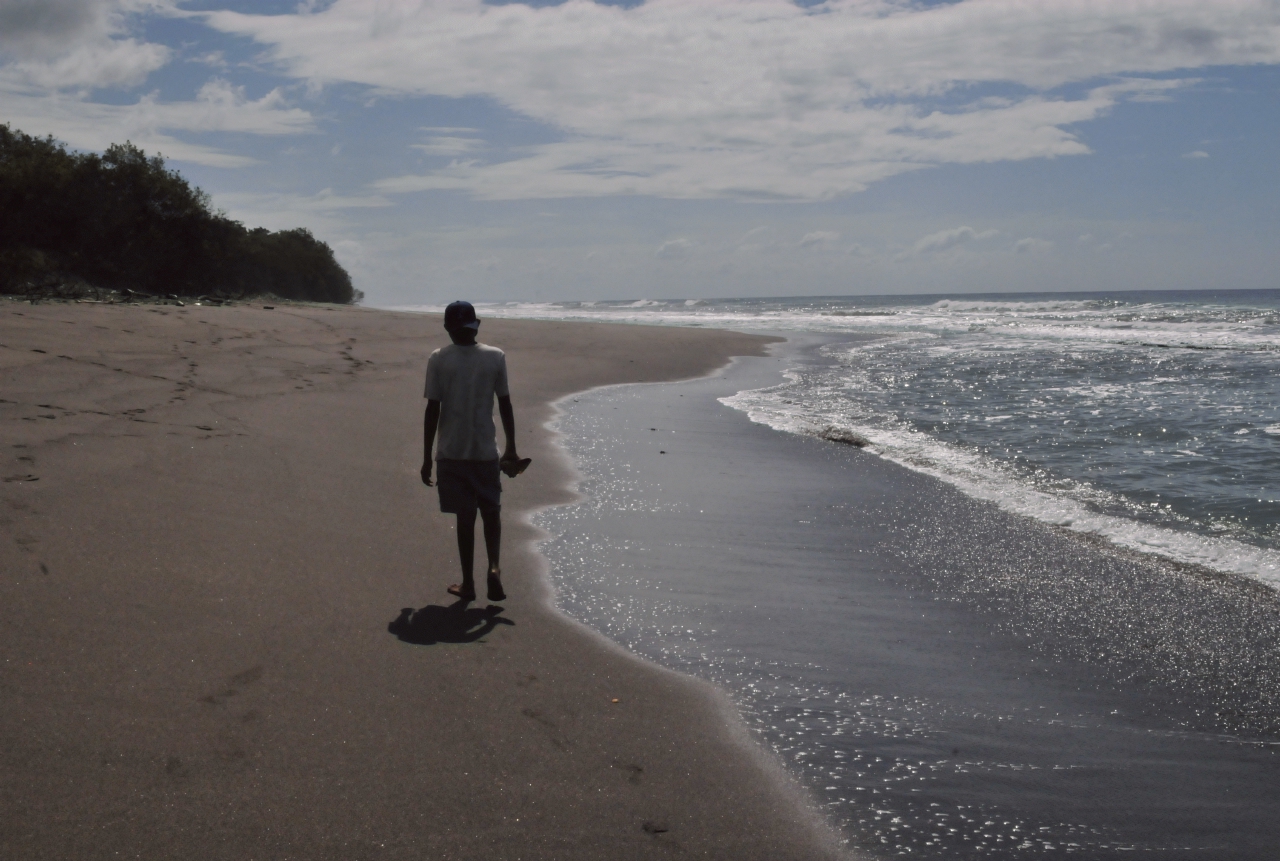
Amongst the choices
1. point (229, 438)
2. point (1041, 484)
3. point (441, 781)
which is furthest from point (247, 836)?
point (1041, 484)

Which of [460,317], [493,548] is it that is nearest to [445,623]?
[493,548]

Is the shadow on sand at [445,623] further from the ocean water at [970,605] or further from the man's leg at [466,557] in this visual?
the ocean water at [970,605]

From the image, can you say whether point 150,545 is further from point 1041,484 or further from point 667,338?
point 667,338

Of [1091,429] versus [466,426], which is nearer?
[466,426]

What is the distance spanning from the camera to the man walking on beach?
464 centimetres

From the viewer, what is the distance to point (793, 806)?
2.83 m

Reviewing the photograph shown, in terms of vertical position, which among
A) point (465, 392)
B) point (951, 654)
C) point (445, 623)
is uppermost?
point (465, 392)

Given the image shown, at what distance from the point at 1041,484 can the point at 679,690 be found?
5156 mm

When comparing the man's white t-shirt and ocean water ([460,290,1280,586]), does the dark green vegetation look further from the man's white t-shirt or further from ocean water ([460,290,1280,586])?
the man's white t-shirt

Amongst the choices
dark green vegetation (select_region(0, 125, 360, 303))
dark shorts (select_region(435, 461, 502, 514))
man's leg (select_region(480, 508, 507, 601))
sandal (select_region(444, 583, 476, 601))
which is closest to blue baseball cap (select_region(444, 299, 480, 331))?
dark shorts (select_region(435, 461, 502, 514))

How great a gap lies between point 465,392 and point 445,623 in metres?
1.13

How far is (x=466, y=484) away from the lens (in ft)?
15.5

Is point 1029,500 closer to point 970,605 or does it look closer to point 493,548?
point 970,605

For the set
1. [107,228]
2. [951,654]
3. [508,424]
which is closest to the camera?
[951,654]
